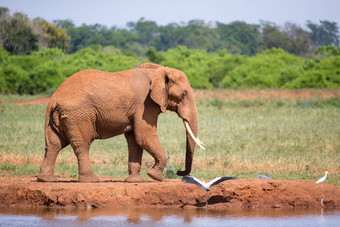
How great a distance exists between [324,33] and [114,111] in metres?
107

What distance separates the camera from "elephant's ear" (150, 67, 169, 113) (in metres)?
11.3

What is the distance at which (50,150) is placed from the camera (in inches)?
440

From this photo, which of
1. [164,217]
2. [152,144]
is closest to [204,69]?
[152,144]

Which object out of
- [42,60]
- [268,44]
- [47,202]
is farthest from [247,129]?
[268,44]

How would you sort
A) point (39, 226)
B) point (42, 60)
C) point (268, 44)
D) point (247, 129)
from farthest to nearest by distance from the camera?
point (268, 44) → point (42, 60) → point (247, 129) → point (39, 226)

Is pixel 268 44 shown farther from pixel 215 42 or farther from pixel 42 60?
pixel 42 60

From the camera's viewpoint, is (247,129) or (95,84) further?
(247,129)

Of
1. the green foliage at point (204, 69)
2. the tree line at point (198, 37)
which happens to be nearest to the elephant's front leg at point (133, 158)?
the green foliage at point (204, 69)

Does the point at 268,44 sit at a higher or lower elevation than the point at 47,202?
higher

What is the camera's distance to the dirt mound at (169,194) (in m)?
10.6

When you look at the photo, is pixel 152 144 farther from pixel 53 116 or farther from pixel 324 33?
pixel 324 33

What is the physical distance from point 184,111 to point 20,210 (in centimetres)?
332

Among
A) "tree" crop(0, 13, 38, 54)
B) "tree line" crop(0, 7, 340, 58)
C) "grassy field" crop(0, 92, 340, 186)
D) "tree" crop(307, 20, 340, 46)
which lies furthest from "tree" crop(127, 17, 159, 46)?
"grassy field" crop(0, 92, 340, 186)

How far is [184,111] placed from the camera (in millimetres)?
11609
